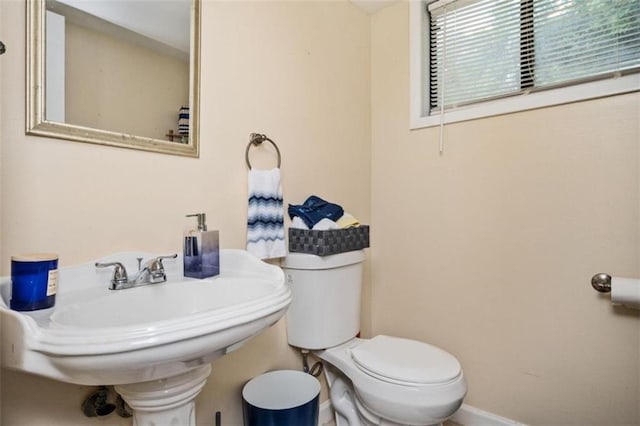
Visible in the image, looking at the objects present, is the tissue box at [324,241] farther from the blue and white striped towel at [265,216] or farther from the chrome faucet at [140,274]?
the chrome faucet at [140,274]

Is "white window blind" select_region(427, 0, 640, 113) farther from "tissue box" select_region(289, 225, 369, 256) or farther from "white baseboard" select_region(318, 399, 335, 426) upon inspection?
"white baseboard" select_region(318, 399, 335, 426)

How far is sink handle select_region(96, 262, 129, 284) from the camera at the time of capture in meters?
0.83

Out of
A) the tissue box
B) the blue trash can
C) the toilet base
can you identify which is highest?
the tissue box

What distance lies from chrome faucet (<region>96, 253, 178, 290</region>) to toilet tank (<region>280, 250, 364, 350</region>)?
1.73 ft

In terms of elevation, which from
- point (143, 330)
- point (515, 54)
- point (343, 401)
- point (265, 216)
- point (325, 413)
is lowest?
point (325, 413)

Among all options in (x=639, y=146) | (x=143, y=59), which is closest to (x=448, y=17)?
(x=639, y=146)

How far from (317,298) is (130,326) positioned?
2.80 feet

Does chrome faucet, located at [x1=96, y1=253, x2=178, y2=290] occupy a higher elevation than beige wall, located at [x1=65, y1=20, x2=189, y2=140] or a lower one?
lower

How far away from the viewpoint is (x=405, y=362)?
3.89ft

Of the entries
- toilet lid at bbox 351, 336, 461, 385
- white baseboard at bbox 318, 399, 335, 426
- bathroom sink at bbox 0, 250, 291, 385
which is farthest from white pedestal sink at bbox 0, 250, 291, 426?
white baseboard at bbox 318, 399, 335, 426

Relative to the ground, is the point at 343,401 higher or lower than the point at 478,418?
higher

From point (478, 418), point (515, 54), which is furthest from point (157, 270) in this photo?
A: point (515, 54)

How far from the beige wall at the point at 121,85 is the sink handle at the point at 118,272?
0.36 metres

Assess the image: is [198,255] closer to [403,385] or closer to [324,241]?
[324,241]
